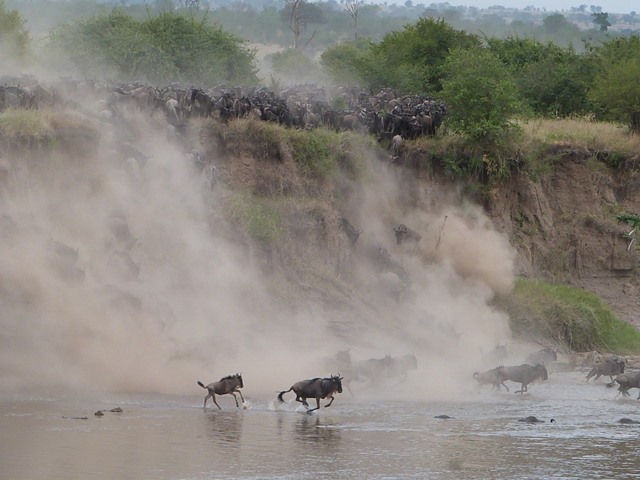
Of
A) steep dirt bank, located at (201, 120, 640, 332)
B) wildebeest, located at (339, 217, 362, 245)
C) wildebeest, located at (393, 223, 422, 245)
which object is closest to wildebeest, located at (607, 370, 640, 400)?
wildebeest, located at (339, 217, 362, 245)

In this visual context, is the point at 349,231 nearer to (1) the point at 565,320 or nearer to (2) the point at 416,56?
(1) the point at 565,320

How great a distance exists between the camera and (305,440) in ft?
53.2

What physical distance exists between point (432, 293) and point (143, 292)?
873cm

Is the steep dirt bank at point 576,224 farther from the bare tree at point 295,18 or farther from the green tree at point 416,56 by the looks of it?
the bare tree at point 295,18

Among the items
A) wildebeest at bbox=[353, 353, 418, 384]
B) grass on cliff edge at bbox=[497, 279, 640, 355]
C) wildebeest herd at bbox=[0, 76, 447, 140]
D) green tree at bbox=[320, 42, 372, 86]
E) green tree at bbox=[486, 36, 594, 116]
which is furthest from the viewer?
green tree at bbox=[320, 42, 372, 86]

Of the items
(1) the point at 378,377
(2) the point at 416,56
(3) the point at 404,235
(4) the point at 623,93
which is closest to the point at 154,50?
(2) the point at 416,56

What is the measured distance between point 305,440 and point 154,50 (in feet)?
102

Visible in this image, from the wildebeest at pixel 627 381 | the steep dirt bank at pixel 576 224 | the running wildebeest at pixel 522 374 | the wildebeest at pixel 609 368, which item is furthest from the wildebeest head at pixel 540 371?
the steep dirt bank at pixel 576 224

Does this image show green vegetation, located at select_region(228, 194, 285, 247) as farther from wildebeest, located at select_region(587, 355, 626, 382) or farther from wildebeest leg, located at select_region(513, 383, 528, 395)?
wildebeest, located at select_region(587, 355, 626, 382)

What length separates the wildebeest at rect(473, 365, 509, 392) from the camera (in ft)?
73.9

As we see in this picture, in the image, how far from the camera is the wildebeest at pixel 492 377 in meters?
22.5

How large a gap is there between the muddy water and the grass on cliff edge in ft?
29.8

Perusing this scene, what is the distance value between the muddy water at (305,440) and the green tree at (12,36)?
2626 cm

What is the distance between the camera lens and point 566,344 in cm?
3005
